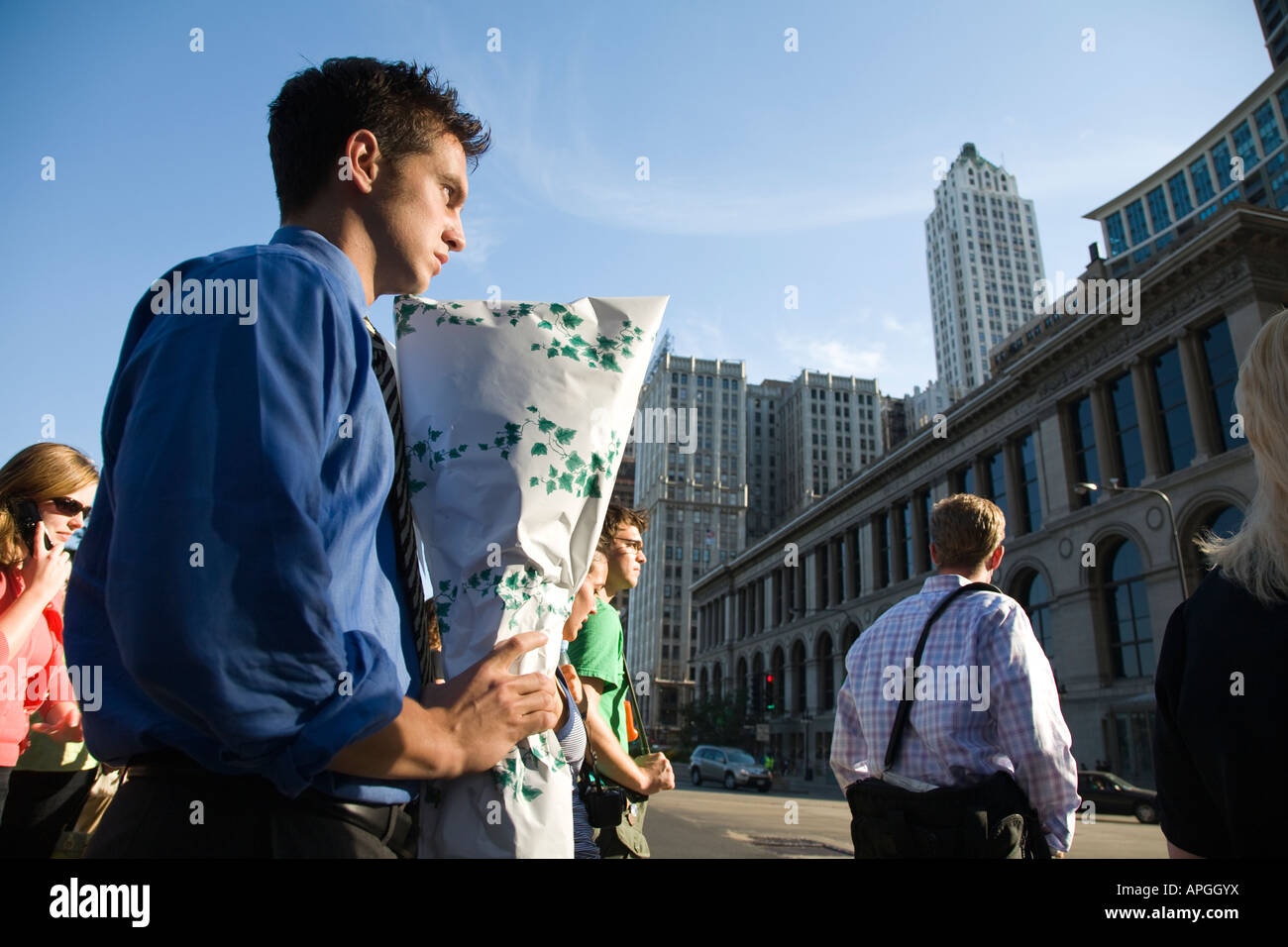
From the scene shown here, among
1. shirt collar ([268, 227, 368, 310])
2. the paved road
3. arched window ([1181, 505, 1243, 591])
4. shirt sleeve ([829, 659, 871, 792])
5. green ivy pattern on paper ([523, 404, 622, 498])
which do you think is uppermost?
arched window ([1181, 505, 1243, 591])

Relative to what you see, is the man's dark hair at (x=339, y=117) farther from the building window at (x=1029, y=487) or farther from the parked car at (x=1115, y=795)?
the building window at (x=1029, y=487)

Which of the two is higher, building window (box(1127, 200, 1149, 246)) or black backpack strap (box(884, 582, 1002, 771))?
building window (box(1127, 200, 1149, 246))

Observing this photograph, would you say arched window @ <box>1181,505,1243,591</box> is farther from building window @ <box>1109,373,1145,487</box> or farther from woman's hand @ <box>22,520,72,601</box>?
woman's hand @ <box>22,520,72,601</box>

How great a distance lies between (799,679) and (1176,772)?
6038 centimetres

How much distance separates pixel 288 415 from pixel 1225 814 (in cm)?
209

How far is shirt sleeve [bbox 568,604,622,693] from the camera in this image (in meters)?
3.67

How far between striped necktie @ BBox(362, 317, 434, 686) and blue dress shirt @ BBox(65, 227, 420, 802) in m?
0.09

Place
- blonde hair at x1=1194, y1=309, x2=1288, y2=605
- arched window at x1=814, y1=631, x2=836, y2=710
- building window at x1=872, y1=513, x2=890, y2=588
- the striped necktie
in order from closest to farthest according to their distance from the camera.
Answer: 1. the striped necktie
2. blonde hair at x1=1194, y1=309, x2=1288, y2=605
3. building window at x1=872, y1=513, x2=890, y2=588
4. arched window at x1=814, y1=631, x2=836, y2=710

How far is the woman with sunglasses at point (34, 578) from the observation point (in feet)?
9.65

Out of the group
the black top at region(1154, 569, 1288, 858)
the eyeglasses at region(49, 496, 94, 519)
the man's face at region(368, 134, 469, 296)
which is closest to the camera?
the man's face at region(368, 134, 469, 296)

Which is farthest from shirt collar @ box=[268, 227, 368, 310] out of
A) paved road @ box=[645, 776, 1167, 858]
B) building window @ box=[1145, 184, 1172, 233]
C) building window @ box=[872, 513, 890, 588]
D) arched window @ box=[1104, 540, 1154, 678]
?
building window @ box=[1145, 184, 1172, 233]
